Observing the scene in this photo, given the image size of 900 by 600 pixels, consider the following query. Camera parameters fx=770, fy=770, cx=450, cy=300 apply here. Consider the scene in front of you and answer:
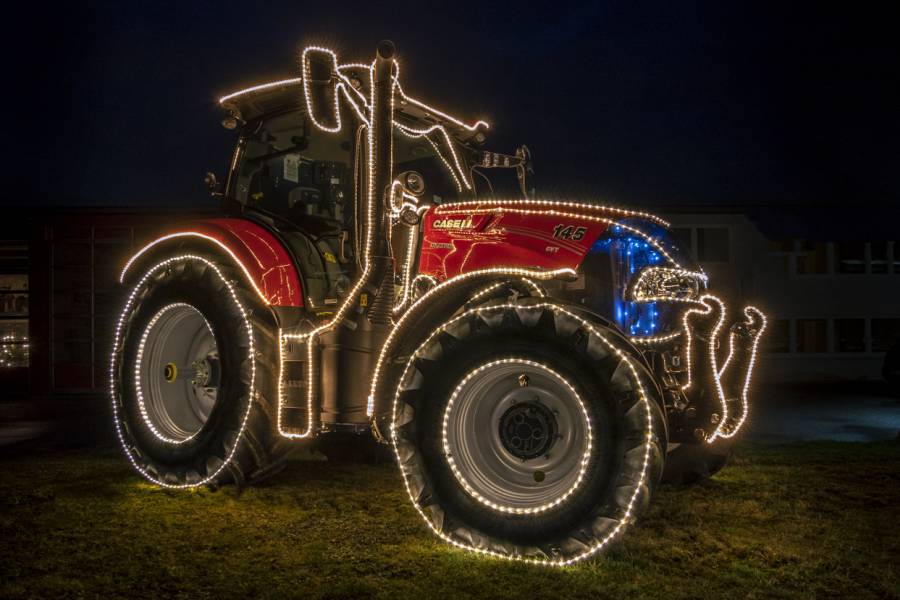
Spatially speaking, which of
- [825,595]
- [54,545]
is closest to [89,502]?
[54,545]

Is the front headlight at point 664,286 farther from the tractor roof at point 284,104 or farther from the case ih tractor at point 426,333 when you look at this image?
the tractor roof at point 284,104

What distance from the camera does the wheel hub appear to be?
4.18m

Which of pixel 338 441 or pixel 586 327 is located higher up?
pixel 586 327

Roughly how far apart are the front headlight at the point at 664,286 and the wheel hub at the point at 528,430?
1031 mm

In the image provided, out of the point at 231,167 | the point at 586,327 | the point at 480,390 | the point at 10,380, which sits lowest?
the point at 10,380

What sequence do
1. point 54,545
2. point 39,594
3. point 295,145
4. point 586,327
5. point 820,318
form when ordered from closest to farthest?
1. point 39,594
2. point 586,327
3. point 54,545
4. point 295,145
5. point 820,318

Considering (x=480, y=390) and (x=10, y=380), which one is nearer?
(x=480, y=390)

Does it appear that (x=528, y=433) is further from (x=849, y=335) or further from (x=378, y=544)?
(x=849, y=335)

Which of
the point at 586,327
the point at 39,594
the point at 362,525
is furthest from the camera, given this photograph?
the point at 362,525

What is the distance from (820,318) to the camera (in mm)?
21250

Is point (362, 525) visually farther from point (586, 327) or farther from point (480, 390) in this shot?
point (586, 327)

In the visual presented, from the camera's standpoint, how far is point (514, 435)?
422 centimetres

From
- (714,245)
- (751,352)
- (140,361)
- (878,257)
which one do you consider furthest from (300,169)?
(878,257)

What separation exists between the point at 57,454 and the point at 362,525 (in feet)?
14.6
